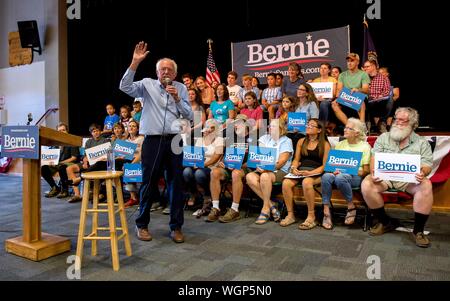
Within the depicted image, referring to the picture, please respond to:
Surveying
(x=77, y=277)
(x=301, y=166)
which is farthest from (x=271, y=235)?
(x=77, y=277)

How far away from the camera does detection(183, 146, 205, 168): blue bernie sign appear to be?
13.0ft

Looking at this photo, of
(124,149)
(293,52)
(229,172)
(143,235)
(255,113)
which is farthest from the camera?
(293,52)

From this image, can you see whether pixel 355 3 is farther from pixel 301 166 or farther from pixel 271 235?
pixel 271 235

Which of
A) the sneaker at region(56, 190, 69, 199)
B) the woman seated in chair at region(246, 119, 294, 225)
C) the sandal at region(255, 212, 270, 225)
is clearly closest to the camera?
the sandal at region(255, 212, 270, 225)

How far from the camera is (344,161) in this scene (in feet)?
10.8

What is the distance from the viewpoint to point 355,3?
5695 millimetres

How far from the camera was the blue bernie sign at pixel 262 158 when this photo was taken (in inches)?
141

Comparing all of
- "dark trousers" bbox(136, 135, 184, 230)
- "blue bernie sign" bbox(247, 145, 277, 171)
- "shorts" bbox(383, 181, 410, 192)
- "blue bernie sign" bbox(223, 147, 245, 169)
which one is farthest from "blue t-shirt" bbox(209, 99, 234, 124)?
"shorts" bbox(383, 181, 410, 192)

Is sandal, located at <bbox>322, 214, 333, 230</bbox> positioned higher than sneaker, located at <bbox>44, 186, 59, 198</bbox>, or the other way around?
sneaker, located at <bbox>44, 186, 59, 198</bbox>

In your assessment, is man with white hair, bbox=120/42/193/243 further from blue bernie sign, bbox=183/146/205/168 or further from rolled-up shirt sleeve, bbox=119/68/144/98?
blue bernie sign, bbox=183/146/205/168

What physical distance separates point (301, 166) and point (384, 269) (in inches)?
60.8

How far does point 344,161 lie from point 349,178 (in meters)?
0.17

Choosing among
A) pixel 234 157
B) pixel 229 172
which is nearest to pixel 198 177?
pixel 229 172

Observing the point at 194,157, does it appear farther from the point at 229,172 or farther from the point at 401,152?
the point at 401,152
